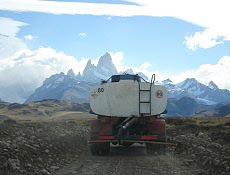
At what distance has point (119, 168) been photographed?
15.3 m

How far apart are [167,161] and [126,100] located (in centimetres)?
443

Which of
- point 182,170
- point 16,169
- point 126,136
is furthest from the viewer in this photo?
point 126,136

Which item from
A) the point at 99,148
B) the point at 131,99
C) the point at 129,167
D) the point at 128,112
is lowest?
the point at 99,148

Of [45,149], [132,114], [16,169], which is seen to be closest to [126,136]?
[132,114]

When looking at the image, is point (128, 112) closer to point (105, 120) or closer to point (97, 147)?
point (105, 120)

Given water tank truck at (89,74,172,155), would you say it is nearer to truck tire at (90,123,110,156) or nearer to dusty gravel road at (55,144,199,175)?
truck tire at (90,123,110,156)

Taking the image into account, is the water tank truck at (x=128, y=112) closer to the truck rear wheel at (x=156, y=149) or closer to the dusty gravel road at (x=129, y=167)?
the truck rear wheel at (x=156, y=149)

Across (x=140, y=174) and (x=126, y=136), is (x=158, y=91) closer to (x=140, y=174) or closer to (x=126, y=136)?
(x=126, y=136)

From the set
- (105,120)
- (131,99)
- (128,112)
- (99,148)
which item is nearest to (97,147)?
(99,148)

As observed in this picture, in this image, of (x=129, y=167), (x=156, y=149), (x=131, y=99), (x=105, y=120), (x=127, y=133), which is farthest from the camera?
(x=156, y=149)

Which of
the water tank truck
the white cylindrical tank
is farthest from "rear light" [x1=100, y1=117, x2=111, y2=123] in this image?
the white cylindrical tank

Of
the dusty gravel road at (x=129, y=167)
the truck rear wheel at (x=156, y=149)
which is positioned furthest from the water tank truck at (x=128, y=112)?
the dusty gravel road at (x=129, y=167)

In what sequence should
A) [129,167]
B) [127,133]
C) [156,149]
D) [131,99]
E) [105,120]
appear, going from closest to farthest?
1. [129,167]
2. [127,133]
3. [131,99]
4. [105,120]
5. [156,149]

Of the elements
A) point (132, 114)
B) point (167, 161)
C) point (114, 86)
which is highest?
point (114, 86)
